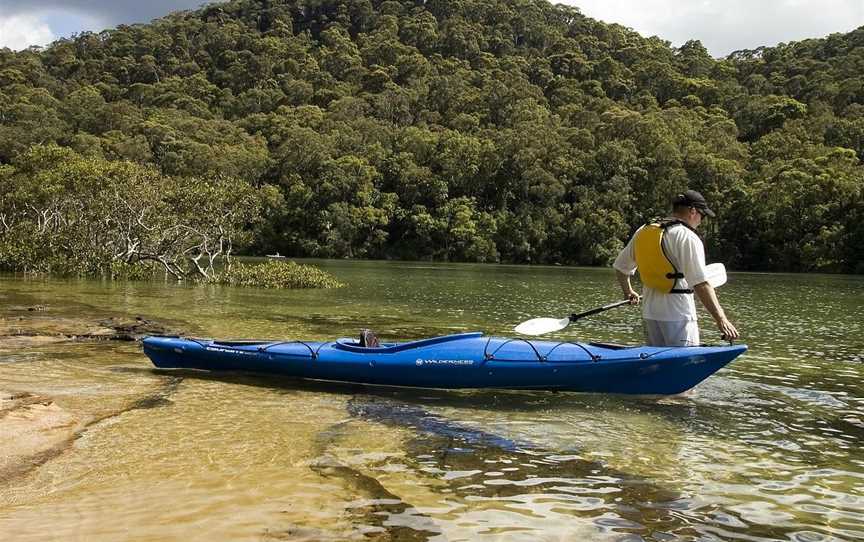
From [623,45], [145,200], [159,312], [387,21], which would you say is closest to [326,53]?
[387,21]

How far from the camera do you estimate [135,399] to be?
757 centimetres

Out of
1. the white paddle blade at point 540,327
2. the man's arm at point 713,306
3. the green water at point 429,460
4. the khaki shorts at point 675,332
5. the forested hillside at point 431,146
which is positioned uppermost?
the forested hillside at point 431,146

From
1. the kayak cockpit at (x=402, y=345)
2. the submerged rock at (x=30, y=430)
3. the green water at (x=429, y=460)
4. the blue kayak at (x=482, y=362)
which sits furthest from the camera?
the kayak cockpit at (x=402, y=345)

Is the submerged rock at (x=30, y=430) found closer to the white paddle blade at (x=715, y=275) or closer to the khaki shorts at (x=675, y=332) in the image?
the khaki shorts at (x=675, y=332)

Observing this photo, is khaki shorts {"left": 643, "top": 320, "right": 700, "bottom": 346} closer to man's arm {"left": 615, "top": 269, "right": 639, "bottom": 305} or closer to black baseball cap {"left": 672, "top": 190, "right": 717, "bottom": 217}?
man's arm {"left": 615, "top": 269, "right": 639, "bottom": 305}

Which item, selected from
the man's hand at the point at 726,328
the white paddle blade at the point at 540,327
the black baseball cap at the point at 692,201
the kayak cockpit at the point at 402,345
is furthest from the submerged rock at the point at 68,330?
the man's hand at the point at 726,328

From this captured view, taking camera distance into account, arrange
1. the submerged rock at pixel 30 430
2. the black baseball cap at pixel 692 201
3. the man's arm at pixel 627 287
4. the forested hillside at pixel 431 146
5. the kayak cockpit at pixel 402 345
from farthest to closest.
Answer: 1. the forested hillside at pixel 431 146
2. the kayak cockpit at pixel 402 345
3. the man's arm at pixel 627 287
4. the black baseball cap at pixel 692 201
5. the submerged rock at pixel 30 430

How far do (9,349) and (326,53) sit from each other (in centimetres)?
12089

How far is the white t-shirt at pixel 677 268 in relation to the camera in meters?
6.60

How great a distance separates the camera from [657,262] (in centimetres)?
693

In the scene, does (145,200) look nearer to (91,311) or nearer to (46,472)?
(91,311)

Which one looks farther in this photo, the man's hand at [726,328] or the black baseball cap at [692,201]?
the black baseball cap at [692,201]

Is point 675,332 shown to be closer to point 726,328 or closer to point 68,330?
point 726,328

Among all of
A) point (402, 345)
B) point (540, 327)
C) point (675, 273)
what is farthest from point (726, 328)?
point (402, 345)
